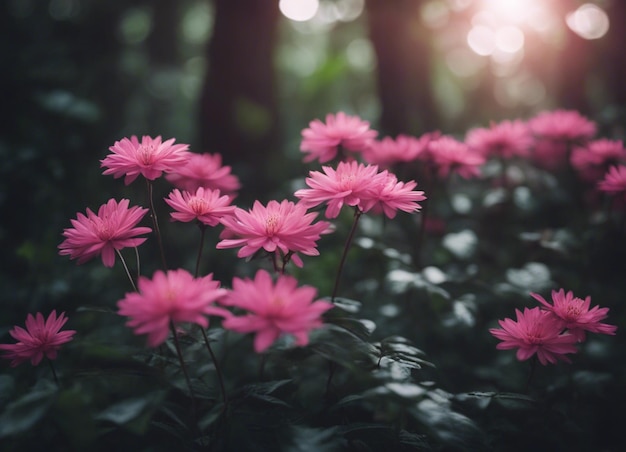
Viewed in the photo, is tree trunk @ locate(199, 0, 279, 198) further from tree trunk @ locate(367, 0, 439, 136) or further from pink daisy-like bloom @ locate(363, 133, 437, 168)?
pink daisy-like bloom @ locate(363, 133, 437, 168)

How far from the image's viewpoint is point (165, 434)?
3.49 feet

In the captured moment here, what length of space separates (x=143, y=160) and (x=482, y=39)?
7.85 metres

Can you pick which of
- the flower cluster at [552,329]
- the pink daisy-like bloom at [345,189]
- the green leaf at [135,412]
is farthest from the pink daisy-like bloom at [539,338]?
the green leaf at [135,412]

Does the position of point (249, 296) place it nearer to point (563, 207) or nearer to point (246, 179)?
point (563, 207)

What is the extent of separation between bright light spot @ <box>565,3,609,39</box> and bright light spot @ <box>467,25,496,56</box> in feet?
4.67

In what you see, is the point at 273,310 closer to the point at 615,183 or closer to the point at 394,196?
the point at 394,196

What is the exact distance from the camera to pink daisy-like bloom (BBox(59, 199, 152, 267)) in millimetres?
1066

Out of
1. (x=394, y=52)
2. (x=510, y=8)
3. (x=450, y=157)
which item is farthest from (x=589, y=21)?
(x=450, y=157)

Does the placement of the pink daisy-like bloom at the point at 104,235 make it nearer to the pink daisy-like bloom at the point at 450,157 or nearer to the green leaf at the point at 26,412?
the green leaf at the point at 26,412

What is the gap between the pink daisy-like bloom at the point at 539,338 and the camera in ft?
3.72

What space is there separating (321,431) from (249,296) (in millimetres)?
370

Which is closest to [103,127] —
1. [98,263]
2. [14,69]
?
[14,69]

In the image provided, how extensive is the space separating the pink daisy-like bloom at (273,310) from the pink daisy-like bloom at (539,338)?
1.77 ft

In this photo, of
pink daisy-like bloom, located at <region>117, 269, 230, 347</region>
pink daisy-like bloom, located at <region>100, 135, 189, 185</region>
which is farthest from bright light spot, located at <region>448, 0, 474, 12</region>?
pink daisy-like bloom, located at <region>117, 269, 230, 347</region>
